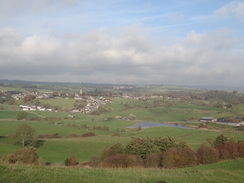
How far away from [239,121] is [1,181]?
98353mm

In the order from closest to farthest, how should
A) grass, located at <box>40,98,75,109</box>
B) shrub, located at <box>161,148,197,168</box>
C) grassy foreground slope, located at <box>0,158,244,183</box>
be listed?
grassy foreground slope, located at <box>0,158,244,183</box> → shrub, located at <box>161,148,197,168</box> → grass, located at <box>40,98,75,109</box>

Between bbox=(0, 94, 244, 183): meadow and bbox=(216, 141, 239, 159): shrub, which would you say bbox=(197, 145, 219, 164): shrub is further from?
bbox=(0, 94, 244, 183): meadow

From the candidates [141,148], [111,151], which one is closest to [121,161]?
[141,148]

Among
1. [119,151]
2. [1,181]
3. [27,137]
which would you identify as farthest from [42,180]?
[27,137]

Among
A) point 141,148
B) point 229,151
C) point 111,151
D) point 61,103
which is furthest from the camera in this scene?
point 61,103

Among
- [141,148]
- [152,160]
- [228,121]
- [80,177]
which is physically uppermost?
[80,177]

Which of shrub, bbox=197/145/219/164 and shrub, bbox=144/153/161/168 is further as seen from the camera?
shrub, bbox=144/153/161/168

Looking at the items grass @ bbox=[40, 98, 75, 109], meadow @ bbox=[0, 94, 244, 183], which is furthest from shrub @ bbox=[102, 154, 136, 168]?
Answer: grass @ bbox=[40, 98, 75, 109]

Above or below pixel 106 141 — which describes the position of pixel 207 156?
Result: above

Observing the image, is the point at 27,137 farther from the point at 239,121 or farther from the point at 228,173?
the point at 239,121

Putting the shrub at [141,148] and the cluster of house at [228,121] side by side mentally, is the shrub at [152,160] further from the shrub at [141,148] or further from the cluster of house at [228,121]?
the cluster of house at [228,121]

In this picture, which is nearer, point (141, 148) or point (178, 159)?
point (178, 159)

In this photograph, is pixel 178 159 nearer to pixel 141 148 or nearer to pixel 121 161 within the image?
pixel 121 161

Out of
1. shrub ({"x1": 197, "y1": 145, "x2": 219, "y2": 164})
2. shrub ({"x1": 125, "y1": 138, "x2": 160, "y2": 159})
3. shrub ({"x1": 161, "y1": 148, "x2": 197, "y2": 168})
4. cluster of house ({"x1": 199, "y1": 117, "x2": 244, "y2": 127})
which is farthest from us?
cluster of house ({"x1": 199, "y1": 117, "x2": 244, "y2": 127})
